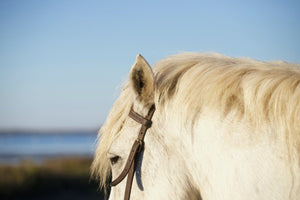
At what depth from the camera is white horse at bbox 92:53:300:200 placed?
3.88 feet

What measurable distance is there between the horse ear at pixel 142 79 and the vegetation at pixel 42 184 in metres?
9.41

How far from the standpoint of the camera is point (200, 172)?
4.45 feet

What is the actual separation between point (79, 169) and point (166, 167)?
41.8 feet

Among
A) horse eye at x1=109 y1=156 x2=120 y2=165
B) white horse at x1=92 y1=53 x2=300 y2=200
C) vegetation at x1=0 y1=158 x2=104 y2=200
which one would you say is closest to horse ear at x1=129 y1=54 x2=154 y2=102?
white horse at x1=92 y1=53 x2=300 y2=200

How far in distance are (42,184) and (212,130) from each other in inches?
425

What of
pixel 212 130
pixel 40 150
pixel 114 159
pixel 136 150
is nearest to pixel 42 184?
pixel 114 159

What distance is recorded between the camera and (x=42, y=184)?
35.3 feet

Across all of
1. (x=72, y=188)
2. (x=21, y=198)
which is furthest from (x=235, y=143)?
(x=72, y=188)

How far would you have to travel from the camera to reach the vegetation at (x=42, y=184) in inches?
393

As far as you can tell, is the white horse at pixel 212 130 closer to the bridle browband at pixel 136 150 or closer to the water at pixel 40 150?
the bridle browband at pixel 136 150

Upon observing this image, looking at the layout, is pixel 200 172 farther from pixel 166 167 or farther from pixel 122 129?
pixel 122 129

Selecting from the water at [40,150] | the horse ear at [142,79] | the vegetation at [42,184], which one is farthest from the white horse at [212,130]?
the vegetation at [42,184]

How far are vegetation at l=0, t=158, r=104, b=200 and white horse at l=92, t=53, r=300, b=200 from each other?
934 cm

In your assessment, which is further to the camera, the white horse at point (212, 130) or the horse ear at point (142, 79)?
the horse ear at point (142, 79)
